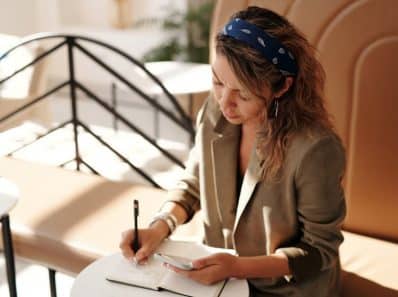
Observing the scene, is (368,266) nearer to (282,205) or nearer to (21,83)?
(282,205)

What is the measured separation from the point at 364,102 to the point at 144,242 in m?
0.87

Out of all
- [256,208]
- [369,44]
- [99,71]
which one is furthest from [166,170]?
[99,71]

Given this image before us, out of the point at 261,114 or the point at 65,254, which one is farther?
the point at 65,254

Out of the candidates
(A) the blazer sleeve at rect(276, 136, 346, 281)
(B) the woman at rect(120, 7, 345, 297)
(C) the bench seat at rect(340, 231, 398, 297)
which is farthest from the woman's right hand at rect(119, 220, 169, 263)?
(C) the bench seat at rect(340, 231, 398, 297)

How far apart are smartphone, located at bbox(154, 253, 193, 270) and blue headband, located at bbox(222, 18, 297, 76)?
0.41 metres

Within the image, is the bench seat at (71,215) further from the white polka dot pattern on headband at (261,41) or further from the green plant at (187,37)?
the green plant at (187,37)

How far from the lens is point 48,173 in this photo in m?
2.20

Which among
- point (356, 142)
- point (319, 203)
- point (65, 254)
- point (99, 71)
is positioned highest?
point (319, 203)

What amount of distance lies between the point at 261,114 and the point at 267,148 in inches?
2.8

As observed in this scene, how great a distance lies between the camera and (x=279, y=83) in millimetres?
1134

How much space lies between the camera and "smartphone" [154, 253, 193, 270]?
3.56 ft

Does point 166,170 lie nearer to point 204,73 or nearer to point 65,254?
point 204,73

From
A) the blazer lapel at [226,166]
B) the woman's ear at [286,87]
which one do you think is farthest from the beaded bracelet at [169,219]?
the woman's ear at [286,87]

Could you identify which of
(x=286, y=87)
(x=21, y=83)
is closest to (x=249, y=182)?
(x=286, y=87)
